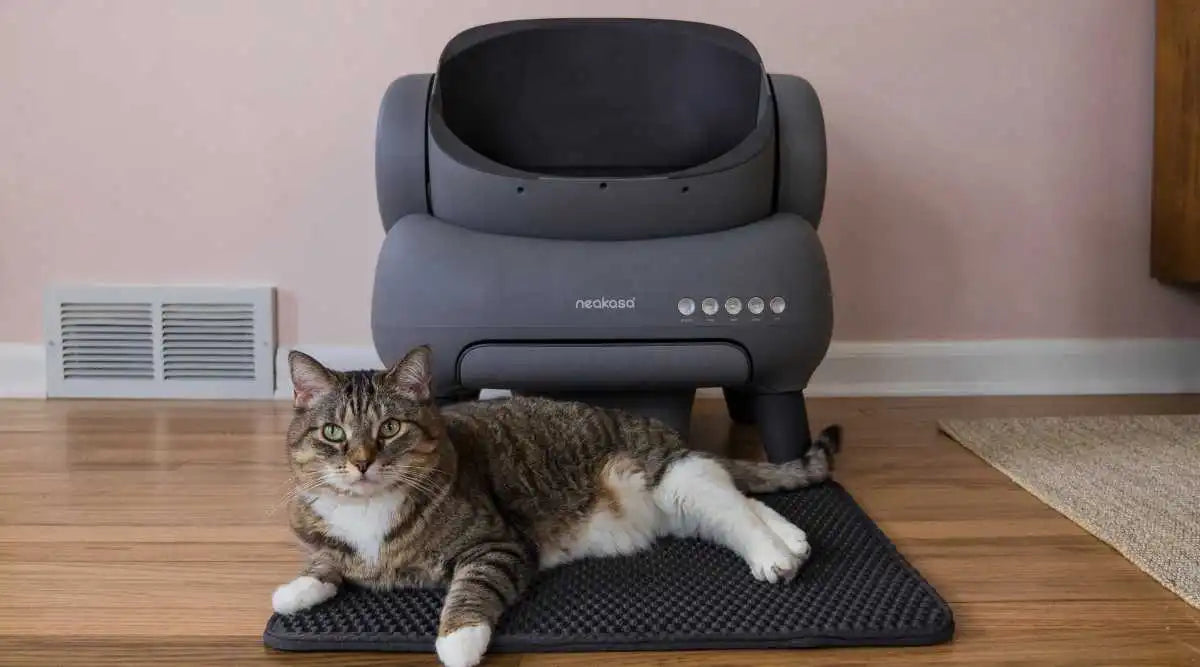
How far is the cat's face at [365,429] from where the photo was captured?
3.45 feet

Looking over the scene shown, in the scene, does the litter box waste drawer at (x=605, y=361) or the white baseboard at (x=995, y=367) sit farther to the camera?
the white baseboard at (x=995, y=367)

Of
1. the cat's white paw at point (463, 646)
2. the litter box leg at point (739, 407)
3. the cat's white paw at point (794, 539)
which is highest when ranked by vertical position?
the litter box leg at point (739, 407)

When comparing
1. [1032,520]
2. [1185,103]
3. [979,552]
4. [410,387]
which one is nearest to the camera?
[410,387]

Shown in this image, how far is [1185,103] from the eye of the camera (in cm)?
207

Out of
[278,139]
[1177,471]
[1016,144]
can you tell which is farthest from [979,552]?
[278,139]

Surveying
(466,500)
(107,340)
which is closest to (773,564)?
(466,500)

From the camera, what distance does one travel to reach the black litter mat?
0.98 meters

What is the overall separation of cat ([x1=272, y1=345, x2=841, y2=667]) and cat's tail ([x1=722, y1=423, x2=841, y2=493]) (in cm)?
→ 14

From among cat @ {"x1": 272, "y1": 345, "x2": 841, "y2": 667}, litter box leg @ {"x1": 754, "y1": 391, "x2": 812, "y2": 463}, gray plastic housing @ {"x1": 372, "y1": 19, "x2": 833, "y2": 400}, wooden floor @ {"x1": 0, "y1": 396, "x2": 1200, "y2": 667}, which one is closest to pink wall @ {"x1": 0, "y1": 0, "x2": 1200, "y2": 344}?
wooden floor @ {"x1": 0, "y1": 396, "x2": 1200, "y2": 667}

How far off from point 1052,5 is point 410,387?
5.68 ft

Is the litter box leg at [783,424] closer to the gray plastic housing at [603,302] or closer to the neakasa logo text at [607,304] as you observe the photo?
the gray plastic housing at [603,302]

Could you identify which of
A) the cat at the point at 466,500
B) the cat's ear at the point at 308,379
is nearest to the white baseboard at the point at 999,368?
the cat at the point at 466,500

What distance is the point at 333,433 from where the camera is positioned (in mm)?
1073

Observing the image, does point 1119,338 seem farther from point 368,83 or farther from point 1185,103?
point 368,83
